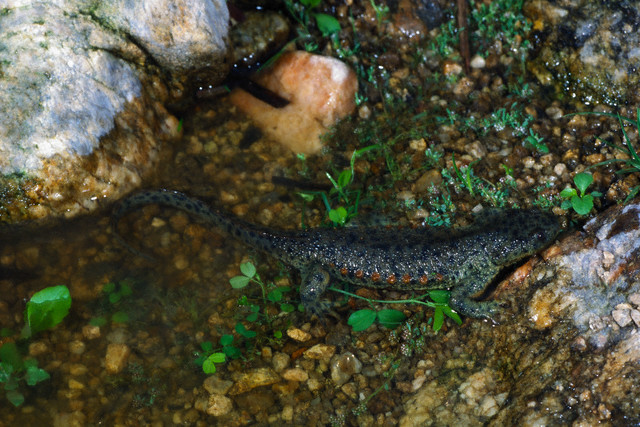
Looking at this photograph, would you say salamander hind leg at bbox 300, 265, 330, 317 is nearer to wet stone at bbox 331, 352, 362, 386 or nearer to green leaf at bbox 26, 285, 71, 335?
wet stone at bbox 331, 352, 362, 386

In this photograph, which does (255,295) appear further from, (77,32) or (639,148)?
(639,148)

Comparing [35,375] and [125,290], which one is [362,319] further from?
[35,375]

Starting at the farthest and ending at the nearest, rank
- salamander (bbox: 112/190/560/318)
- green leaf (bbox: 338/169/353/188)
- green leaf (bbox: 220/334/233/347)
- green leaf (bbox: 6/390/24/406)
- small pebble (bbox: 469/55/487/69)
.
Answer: small pebble (bbox: 469/55/487/69)
green leaf (bbox: 338/169/353/188)
salamander (bbox: 112/190/560/318)
green leaf (bbox: 220/334/233/347)
green leaf (bbox: 6/390/24/406)

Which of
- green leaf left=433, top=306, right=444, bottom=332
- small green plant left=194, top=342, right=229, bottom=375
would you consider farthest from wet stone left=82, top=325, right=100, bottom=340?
green leaf left=433, top=306, right=444, bottom=332

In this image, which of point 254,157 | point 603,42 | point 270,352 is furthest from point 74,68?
point 603,42

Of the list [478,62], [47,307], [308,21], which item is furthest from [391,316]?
[308,21]
